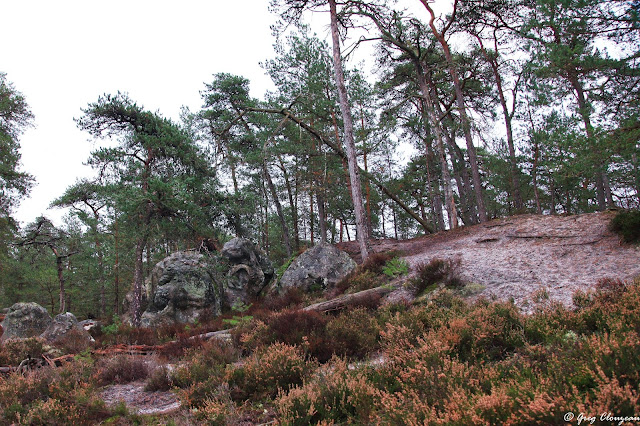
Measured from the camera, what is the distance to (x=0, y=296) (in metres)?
27.9

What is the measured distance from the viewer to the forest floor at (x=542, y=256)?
20.5ft

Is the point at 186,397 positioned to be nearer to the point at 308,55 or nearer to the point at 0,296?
the point at 308,55

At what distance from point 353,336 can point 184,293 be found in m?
9.98

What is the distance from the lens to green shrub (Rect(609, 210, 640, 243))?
24.5ft

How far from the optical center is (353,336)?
17.7ft

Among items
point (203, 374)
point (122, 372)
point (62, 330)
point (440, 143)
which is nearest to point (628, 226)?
point (440, 143)

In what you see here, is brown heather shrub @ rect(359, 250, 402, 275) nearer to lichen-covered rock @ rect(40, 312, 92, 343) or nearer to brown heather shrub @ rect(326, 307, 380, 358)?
brown heather shrub @ rect(326, 307, 380, 358)

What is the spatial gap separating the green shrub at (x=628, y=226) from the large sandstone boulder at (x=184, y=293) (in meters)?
12.2

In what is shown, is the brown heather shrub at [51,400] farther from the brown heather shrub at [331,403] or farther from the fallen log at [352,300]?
the fallen log at [352,300]

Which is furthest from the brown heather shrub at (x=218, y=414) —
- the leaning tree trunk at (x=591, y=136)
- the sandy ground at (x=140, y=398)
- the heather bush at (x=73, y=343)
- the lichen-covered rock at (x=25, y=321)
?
the lichen-covered rock at (x=25, y=321)

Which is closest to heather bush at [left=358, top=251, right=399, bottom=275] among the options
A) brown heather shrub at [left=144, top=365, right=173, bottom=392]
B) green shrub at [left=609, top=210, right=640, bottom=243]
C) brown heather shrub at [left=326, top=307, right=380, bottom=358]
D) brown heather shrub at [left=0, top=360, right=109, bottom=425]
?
brown heather shrub at [left=326, top=307, right=380, bottom=358]

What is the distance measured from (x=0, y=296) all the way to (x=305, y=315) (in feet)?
114

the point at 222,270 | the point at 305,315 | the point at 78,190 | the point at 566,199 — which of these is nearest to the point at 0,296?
the point at 78,190

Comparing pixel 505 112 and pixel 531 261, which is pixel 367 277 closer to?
pixel 531 261
